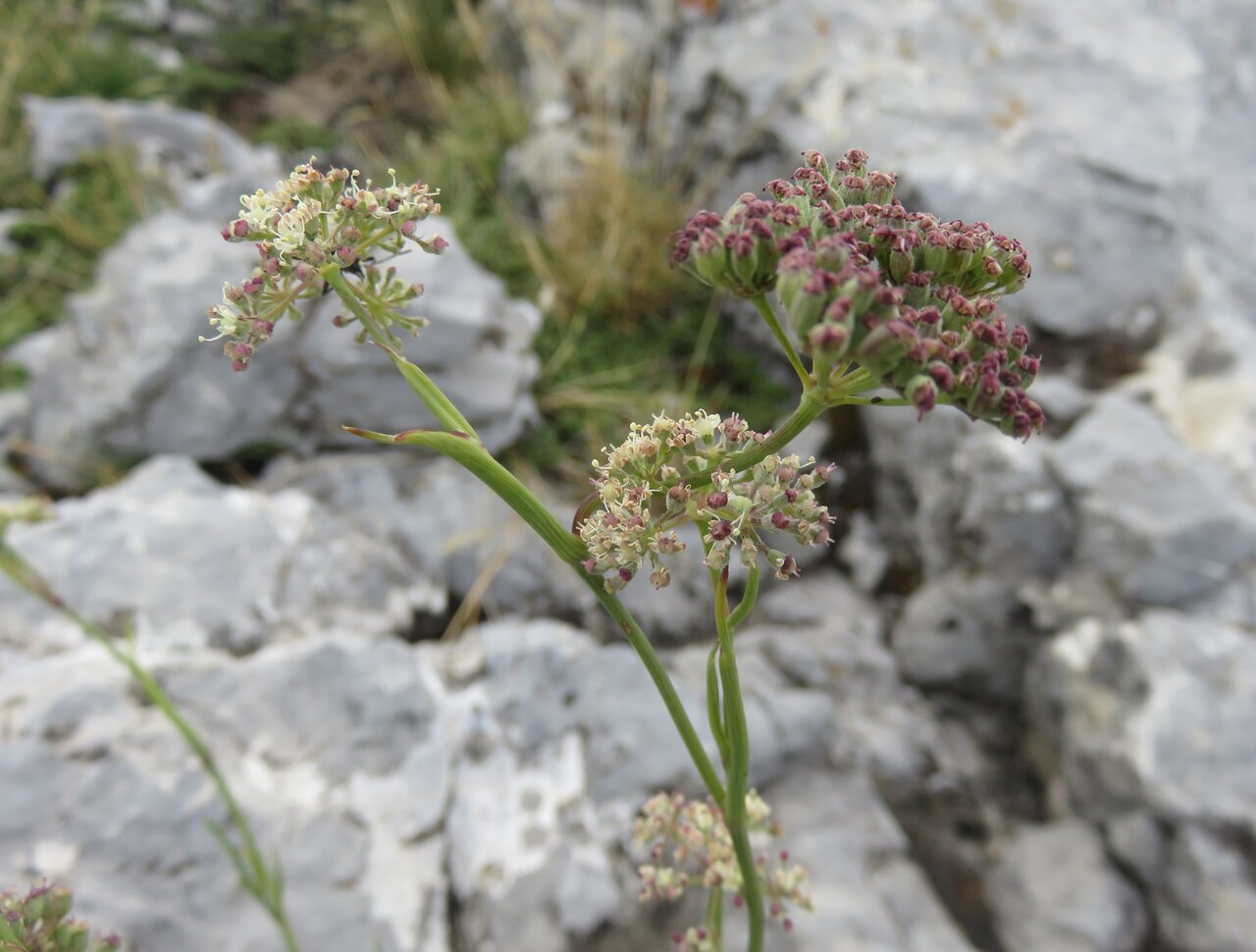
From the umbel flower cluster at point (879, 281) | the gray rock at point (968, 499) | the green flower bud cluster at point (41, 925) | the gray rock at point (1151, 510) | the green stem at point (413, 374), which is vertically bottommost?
the gray rock at point (968, 499)

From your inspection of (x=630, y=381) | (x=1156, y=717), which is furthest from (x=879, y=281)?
(x=630, y=381)

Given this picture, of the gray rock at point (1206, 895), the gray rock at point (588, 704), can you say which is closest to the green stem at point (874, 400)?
the gray rock at point (588, 704)

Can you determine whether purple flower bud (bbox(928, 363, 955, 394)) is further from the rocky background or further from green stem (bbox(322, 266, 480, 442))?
the rocky background

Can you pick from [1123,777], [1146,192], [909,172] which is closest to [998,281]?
[1123,777]

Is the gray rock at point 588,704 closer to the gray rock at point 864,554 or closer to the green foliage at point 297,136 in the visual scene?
the gray rock at point 864,554

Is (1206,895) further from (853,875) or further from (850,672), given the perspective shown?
(850,672)

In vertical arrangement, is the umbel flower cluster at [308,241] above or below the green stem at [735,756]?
above

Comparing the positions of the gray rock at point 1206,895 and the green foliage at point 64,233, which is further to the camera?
the green foliage at point 64,233
